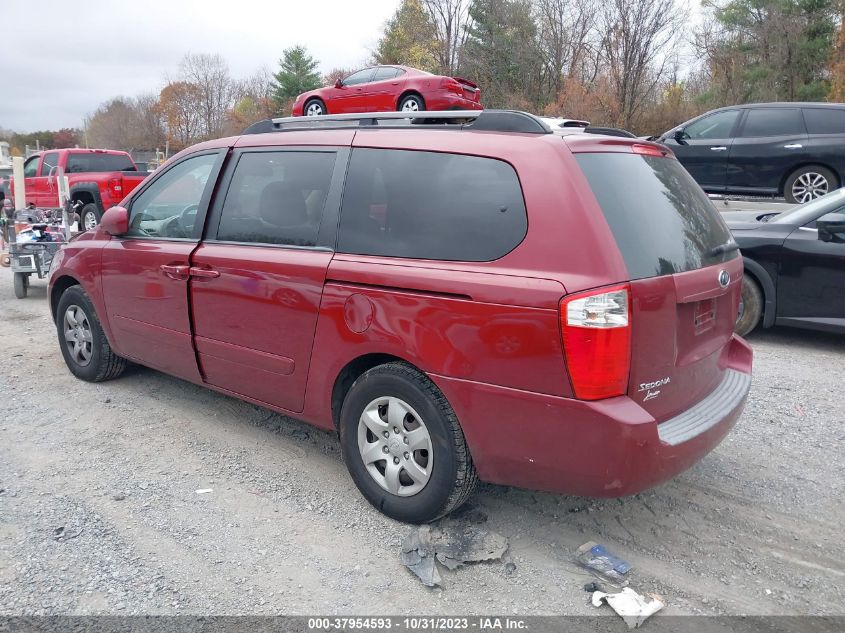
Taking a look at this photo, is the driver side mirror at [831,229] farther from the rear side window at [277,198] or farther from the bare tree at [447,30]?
the bare tree at [447,30]

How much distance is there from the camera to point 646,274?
2.82 m

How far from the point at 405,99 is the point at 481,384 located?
37.2ft

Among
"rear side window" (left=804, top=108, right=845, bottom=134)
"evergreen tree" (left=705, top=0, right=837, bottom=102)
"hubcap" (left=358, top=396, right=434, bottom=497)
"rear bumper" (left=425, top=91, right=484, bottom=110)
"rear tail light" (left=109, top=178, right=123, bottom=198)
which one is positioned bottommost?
"hubcap" (left=358, top=396, right=434, bottom=497)

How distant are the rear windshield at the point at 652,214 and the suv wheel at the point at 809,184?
8206mm

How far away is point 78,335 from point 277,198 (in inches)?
101

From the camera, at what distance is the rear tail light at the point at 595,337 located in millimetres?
2674

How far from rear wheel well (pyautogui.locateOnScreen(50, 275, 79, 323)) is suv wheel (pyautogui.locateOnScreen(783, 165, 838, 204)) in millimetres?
9760

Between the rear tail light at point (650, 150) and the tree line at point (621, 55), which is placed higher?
the tree line at point (621, 55)

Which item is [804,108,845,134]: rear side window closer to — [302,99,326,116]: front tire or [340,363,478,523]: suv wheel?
[302,99,326,116]: front tire

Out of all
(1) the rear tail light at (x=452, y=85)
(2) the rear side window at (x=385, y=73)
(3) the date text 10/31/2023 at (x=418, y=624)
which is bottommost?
(3) the date text 10/31/2023 at (x=418, y=624)

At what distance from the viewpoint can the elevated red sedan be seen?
42.8ft

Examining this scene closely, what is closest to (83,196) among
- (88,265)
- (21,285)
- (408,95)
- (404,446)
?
(21,285)

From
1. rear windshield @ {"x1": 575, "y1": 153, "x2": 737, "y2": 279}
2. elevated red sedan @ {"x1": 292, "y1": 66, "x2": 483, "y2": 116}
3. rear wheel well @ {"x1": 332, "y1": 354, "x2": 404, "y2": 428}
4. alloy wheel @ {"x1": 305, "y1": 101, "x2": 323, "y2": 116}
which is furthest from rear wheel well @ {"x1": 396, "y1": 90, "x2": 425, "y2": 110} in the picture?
rear wheel well @ {"x1": 332, "y1": 354, "x2": 404, "y2": 428}

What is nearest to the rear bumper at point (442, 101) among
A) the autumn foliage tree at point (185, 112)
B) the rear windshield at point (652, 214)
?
the rear windshield at point (652, 214)
